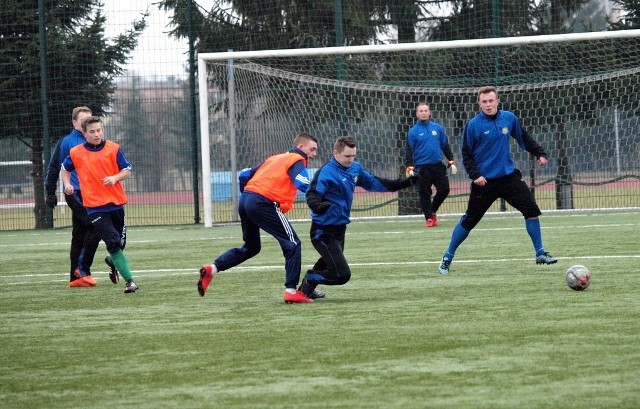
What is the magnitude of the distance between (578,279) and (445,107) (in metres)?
11.8

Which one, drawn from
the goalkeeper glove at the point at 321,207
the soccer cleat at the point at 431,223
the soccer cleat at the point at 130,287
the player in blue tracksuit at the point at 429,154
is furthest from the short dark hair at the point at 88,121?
the soccer cleat at the point at 431,223

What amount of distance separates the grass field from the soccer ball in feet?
0.37

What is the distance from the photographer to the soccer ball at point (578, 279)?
8.67m

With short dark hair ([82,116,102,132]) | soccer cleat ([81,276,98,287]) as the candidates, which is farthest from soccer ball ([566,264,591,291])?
soccer cleat ([81,276,98,287])

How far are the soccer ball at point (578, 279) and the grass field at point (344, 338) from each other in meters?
0.11

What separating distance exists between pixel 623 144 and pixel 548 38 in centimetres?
311

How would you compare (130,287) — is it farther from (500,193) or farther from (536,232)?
(536,232)

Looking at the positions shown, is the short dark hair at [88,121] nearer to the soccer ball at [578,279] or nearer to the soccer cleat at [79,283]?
the soccer cleat at [79,283]

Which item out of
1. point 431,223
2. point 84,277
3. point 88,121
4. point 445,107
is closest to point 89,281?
point 84,277

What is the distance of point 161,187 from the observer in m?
20.9

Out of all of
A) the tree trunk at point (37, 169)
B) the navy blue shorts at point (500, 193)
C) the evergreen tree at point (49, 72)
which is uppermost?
the evergreen tree at point (49, 72)

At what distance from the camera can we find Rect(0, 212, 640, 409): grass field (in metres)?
5.27

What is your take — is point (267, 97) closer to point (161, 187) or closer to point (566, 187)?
point (161, 187)

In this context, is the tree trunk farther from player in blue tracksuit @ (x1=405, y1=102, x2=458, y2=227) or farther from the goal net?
player in blue tracksuit @ (x1=405, y1=102, x2=458, y2=227)
